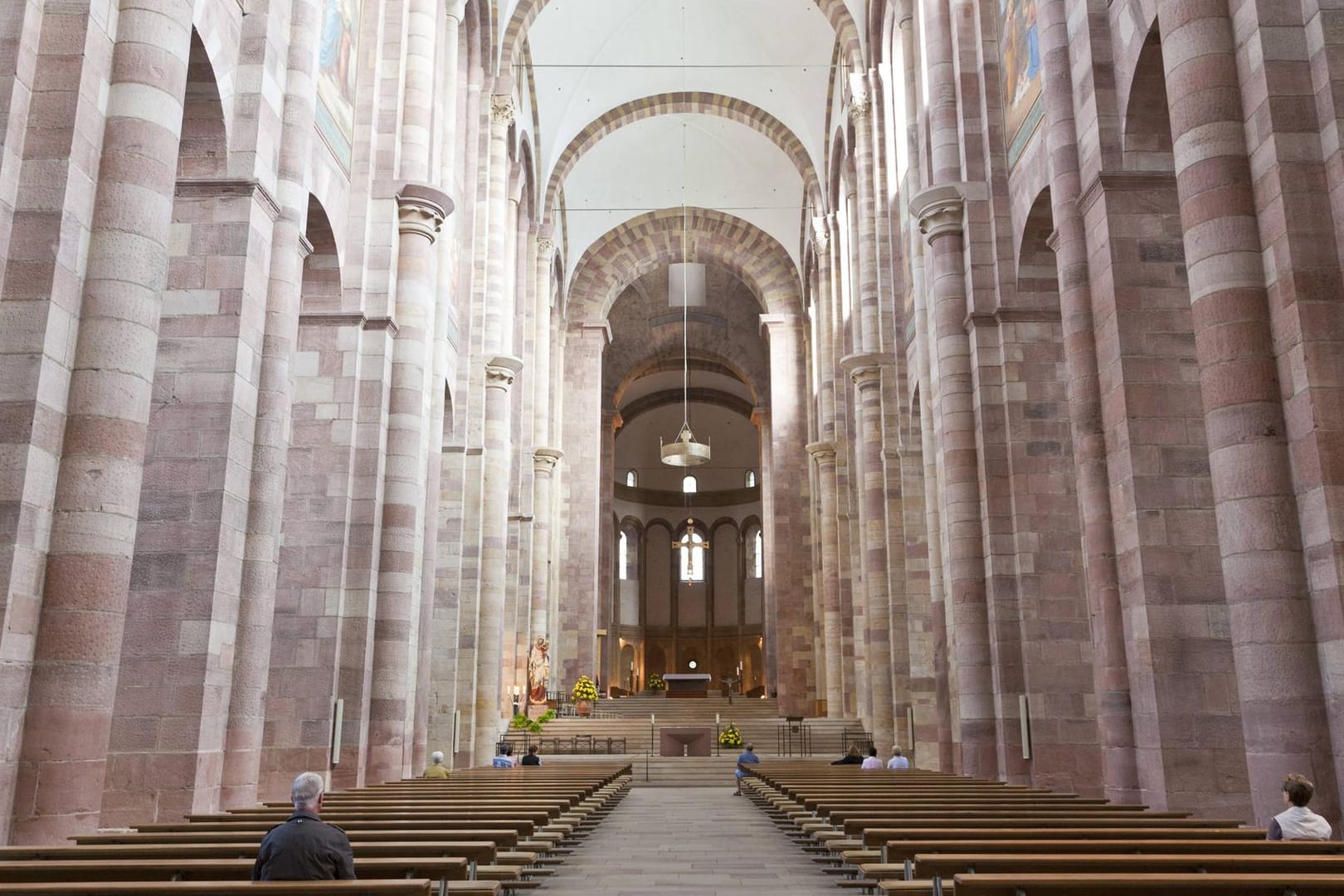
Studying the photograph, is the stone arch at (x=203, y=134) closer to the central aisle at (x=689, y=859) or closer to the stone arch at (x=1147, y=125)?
the central aisle at (x=689, y=859)

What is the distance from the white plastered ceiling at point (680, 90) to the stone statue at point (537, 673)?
14.0 meters

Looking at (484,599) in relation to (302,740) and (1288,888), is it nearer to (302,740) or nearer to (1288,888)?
(302,740)

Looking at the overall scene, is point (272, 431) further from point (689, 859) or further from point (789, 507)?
point (789, 507)

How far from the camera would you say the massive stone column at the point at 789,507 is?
3719cm

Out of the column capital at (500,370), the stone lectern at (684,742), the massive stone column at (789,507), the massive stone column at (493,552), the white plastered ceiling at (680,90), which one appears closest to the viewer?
the massive stone column at (493,552)

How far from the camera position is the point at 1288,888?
4.16 meters

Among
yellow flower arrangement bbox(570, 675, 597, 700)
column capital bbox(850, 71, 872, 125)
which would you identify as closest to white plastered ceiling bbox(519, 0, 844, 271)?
column capital bbox(850, 71, 872, 125)

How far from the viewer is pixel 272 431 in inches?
445

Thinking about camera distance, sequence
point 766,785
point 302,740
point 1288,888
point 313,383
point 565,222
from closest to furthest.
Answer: point 1288,888 → point 302,740 → point 313,383 → point 766,785 → point 565,222

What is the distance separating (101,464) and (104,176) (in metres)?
2.20

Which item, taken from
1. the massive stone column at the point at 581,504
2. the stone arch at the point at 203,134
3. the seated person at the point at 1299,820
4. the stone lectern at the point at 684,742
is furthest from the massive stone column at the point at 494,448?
the seated person at the point at 1299,820

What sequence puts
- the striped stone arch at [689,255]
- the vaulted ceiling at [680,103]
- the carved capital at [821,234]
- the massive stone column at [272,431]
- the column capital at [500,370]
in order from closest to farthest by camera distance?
the massive stone column at [272,431]
the column capital at [500,370]
the vaulted ceiling at [680,103]
the carved capital at [821,234]
the striped stone arch at [689,255]

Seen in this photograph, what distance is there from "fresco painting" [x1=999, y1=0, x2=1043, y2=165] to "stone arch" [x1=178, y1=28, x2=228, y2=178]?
9.37 meters

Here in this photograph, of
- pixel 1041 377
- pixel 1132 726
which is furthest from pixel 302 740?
pixel 1041 377
